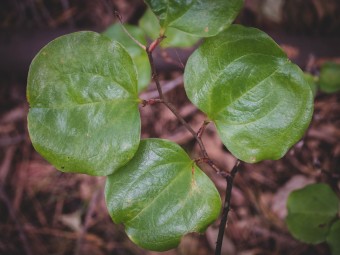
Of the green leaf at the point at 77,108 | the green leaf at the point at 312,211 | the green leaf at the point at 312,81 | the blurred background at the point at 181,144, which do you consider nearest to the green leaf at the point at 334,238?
the green leaf at the point at 312,211

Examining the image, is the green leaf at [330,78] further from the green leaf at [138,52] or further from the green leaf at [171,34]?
the green leaf at [138,52]

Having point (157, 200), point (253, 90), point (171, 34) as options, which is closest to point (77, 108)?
point (157, 200)

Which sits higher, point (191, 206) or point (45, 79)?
point (45, 79)

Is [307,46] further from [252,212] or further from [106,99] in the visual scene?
[106,99]

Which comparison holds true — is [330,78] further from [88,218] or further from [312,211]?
[88,218]

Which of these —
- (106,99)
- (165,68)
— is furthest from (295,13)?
(106,99)

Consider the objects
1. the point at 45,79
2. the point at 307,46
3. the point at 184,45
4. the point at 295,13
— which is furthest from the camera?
the point at 295,13
